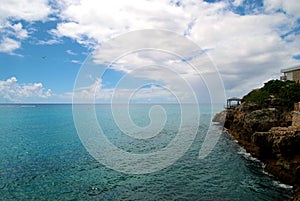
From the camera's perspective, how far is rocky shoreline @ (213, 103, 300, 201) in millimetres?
21094

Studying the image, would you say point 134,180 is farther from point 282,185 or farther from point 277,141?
point 277,141

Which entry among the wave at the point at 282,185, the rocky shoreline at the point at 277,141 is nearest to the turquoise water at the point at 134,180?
the wave at the point at 282,185

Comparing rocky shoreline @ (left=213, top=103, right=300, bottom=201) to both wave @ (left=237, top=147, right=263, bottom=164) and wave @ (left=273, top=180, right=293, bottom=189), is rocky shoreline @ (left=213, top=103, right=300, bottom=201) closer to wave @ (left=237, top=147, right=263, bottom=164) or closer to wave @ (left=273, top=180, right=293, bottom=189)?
wave @ (left=273, top=180, right=293, bottom=189)

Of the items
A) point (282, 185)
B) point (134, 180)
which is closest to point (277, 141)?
point (282, 185)

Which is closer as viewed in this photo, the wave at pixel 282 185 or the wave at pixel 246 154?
the wave at pixel 282 185

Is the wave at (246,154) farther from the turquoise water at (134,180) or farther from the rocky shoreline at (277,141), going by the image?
the rocky shoreline at (277,141)

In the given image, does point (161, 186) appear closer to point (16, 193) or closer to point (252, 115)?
point (16, 193)

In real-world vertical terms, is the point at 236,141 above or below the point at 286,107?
below

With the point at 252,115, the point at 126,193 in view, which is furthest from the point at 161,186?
the point at 252,115

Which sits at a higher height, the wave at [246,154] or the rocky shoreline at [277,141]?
the rocky shoreline at [277,141]

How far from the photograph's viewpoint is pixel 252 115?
3512cm

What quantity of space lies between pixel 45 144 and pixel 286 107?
1626 inches

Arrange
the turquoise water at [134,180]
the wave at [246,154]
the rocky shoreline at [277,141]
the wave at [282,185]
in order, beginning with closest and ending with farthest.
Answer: the turquoise water at [134,180] < the wave at [282,185] < the rocky shoreline at [277,141] < the wave at [246,154]

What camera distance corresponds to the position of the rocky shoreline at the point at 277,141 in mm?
21094
